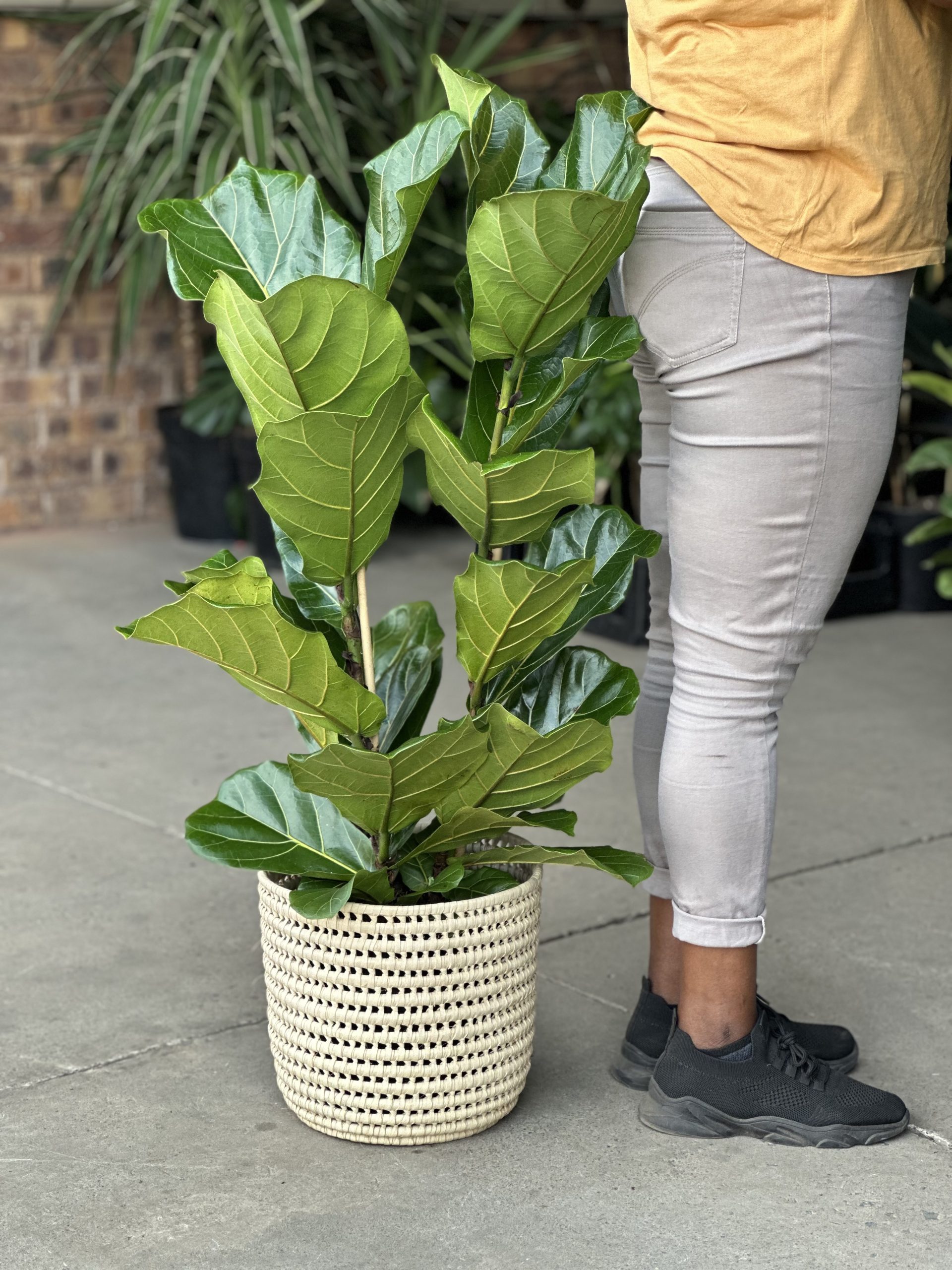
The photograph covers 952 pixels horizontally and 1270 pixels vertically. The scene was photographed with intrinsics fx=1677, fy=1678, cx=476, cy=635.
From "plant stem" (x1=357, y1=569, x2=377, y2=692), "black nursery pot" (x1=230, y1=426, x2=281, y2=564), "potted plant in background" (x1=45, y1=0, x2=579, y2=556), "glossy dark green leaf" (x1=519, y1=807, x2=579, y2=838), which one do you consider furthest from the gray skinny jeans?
"black nursery pot" (x1=230, y1=426, x2=281, y2=564)

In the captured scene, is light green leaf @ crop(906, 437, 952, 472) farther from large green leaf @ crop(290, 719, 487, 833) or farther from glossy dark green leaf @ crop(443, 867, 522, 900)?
large green leaf @ crop(290, 719, 487, 833)

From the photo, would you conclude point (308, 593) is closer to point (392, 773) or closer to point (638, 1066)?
point (392, 773)

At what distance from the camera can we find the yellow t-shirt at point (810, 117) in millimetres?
1538

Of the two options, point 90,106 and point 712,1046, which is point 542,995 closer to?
point 712,1046

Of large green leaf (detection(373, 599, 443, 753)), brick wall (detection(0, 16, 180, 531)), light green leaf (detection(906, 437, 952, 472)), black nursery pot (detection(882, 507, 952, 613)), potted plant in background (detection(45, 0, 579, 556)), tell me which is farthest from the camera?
brick wall (detection(0, 16, 180, 531))

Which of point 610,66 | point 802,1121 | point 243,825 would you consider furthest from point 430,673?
point 610,66

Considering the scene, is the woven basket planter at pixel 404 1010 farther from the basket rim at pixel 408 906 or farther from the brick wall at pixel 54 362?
the brick wall at pixel 54 362

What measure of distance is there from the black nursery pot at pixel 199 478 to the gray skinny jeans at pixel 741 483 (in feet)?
10.6

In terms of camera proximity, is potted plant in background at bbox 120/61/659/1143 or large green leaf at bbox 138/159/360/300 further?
large green leaf at bbox 138/159/360/300

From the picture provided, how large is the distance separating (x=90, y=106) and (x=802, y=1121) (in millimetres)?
4058

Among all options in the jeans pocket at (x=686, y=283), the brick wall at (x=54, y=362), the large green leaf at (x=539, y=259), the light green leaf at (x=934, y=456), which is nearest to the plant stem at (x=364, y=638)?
the large green leaf at (x=539, y=259)

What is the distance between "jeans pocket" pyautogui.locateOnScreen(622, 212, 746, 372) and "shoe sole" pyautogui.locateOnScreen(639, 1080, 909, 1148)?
30.1 inches

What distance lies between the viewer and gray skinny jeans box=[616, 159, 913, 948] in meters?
1.60

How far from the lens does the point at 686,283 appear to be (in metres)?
1.61
